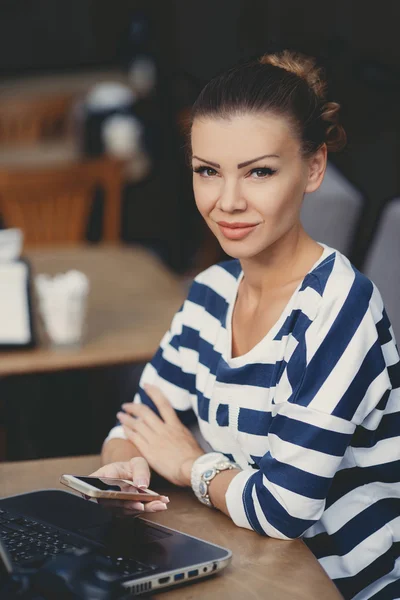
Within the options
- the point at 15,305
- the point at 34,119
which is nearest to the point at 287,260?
the point at 15,305

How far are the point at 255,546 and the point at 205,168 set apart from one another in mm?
492

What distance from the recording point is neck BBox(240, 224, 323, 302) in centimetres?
128

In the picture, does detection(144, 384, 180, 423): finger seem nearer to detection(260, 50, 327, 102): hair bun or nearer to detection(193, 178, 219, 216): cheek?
detection(193, 178, 219, 216): cheek

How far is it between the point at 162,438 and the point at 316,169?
18.6 inches

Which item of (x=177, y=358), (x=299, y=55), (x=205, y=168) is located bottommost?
(x=177, y=358)

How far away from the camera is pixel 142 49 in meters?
6.97

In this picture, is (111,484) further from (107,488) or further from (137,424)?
(137,424)

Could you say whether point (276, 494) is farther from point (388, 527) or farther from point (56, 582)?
point (56, 582)

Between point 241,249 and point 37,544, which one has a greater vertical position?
point 241,249

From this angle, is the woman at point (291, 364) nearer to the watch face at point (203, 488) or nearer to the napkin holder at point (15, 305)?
the watch face at point (203, 488)

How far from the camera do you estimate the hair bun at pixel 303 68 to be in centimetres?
126

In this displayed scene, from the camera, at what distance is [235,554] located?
1.13m

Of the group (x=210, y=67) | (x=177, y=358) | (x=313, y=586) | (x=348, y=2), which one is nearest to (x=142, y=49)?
A: (x=210, y=67)

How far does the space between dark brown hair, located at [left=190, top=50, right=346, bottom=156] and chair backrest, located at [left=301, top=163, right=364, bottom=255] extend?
2.43ft
